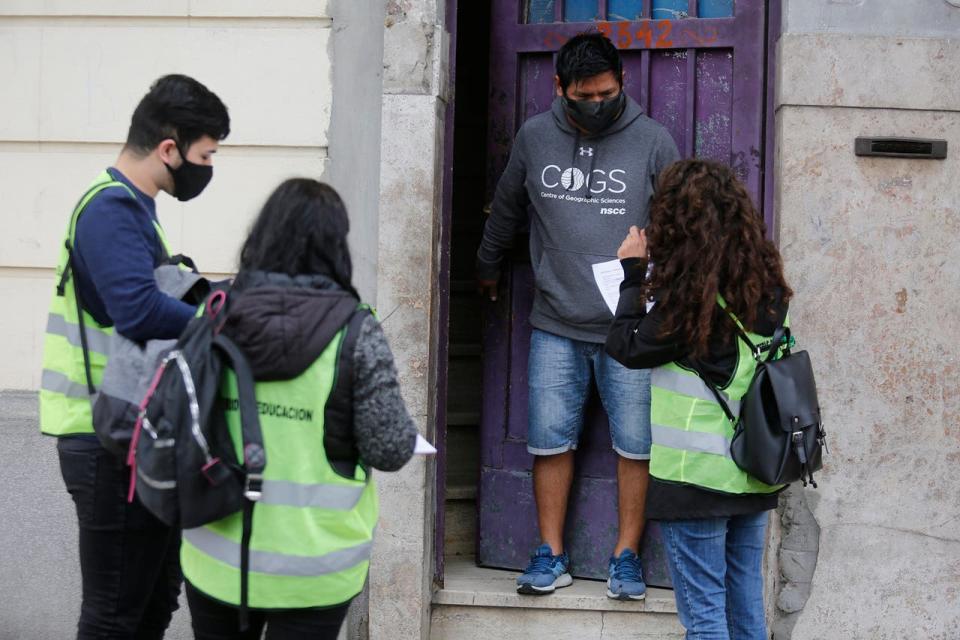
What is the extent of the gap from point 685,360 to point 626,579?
1.54 meters

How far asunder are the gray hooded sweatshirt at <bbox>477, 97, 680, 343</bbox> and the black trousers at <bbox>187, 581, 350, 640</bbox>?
2.15 metres

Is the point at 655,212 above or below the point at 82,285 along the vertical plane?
above

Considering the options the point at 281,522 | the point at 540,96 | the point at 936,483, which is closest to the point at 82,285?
the point at 281,522

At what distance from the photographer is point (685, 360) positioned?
349 cm

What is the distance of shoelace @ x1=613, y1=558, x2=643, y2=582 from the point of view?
187 inches

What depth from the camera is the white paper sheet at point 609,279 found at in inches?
177

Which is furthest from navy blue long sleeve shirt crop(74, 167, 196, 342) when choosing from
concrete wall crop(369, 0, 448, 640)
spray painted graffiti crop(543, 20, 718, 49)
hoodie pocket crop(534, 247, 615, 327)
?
spray painted graffiti crop(543, 20, 718, 49)

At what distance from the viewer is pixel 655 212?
352 cm

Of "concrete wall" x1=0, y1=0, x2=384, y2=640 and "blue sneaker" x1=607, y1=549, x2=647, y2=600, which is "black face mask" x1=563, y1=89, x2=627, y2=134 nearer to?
"concrete wall" x1=0, y1=0, x2=384, y2=640

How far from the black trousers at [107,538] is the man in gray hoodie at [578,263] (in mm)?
1904

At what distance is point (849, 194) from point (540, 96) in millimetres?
1320

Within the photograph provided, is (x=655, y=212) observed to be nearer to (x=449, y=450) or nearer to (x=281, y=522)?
(x=281, y=522)

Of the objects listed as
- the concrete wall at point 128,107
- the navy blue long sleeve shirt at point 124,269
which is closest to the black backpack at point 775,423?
the navy blue long sleeve shirt at point 124,269

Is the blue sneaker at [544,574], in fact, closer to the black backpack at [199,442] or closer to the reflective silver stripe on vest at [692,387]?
the reflective silver stripe on vest at [692,387]
